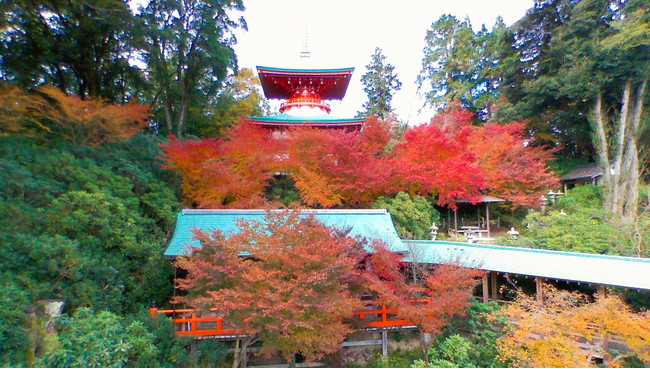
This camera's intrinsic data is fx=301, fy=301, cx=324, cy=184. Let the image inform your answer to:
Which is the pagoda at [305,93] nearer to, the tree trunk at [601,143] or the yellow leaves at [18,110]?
the yellow leaves at [18,110]

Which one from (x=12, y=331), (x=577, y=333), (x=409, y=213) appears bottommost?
(x=577, y=333)

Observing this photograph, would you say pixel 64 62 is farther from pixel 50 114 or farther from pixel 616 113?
Answer: pixel 616 113

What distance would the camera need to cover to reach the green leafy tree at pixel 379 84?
29453mm

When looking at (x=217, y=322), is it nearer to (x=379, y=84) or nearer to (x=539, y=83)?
(x=539, y=83)

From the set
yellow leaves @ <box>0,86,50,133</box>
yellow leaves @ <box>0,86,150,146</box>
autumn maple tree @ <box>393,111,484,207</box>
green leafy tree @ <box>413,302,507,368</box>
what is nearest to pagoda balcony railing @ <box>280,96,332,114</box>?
autumn maple tree @ <box>393,111,484,207</box>

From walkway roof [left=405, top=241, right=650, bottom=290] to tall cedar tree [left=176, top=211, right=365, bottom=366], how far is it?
331 cm

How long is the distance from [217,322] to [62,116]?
8306 mm

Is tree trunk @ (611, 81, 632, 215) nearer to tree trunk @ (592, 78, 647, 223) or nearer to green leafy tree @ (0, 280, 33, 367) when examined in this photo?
tree trunk @ (592, 78, 647, 223)

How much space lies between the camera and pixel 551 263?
7.32m

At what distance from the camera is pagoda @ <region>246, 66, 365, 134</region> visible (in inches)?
564

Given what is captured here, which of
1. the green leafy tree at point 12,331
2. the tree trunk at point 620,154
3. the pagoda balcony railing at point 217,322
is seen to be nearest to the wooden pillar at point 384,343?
the pagoda balcony railing at point 217,322

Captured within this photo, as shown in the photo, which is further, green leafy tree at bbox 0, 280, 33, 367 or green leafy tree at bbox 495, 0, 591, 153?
green leafy tree at bbox 495, 0, 591, 153

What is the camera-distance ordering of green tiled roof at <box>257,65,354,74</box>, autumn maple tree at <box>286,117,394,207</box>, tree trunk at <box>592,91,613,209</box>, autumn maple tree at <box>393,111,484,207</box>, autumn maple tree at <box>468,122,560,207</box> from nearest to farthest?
1. autumn maple tree at <box>286,117,394,207</box>
2. autumn maple tree at <box>393,111,484,207</box>
3. autumn maple tree at <box>468,122,560,207</box>
4. tree trunk at <box>592,91,613,209</box>
5. green tiled roof at <box>257,65,354,74</box>

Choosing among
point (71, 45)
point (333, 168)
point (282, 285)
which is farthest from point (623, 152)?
point (71, 45)
